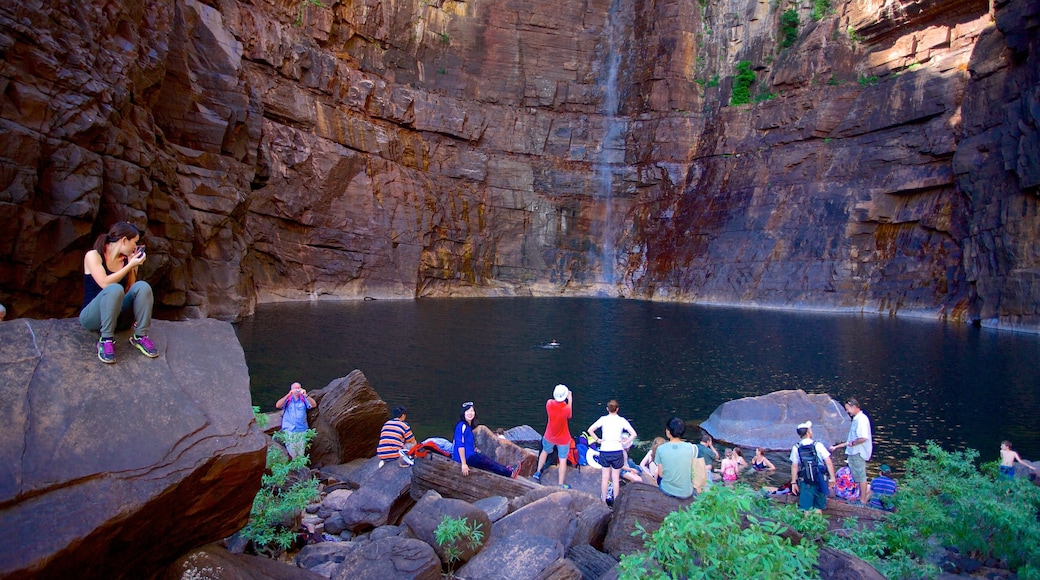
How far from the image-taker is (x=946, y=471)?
8.53 metres

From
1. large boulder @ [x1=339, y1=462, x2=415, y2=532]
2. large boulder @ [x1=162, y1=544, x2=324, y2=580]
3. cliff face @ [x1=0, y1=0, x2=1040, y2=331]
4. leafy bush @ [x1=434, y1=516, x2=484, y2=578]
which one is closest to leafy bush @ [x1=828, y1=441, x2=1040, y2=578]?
leafy bush @ [x1=434, y1=516, x2=484, y2=578]

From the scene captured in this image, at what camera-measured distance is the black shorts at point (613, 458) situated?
10.1m

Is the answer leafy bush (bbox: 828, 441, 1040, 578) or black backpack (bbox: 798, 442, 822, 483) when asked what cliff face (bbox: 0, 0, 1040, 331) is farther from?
leafy bush (bbox: 828, 441, 1040, 578)

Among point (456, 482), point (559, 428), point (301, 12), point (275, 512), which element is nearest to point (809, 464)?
point (559, 428)

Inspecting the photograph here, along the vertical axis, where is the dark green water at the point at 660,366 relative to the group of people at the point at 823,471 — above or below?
below

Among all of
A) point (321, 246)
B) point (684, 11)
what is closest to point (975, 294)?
point (684, 11)

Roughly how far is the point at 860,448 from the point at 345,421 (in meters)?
9.38

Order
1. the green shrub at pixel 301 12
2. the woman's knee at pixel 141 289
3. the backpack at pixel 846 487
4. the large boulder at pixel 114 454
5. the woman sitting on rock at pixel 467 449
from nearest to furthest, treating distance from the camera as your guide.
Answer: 1. the large boulder at pixel 114 454
2. the woman's knee at pixel 141 289
3. the woman sitting on rock at pixel 467 449
4. the backpack at pixel 846 487
5. the green shrub at pixel 301 12

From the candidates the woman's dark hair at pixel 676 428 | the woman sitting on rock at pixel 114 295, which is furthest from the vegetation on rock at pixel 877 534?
the woman sitting on rock at pixel 114 295

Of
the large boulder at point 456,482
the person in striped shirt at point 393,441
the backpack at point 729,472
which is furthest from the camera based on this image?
the backpack at point 729,472

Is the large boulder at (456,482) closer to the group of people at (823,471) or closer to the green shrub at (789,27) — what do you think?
the group of people at (823,471)

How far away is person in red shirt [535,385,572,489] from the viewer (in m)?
10.8

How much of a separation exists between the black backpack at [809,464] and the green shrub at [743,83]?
5702cm

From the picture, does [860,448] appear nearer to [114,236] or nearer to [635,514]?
[635,514]
